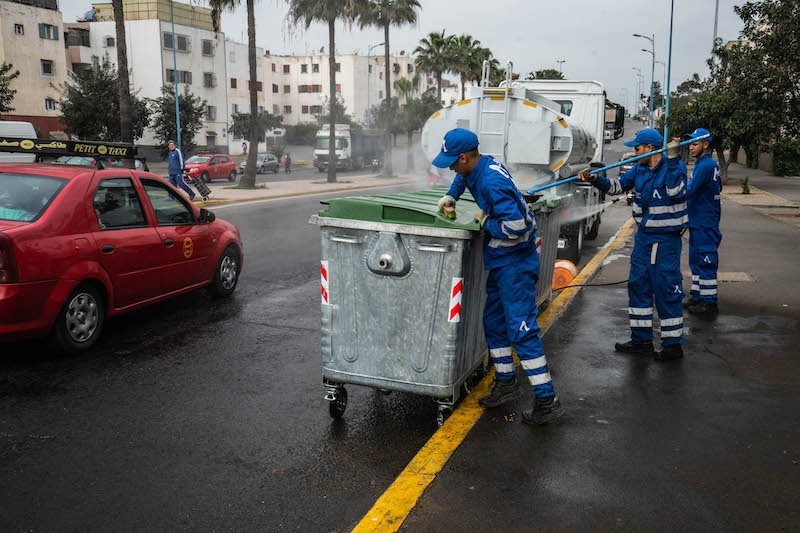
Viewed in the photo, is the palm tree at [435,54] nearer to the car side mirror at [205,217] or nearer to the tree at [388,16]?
the tree at [388,16]

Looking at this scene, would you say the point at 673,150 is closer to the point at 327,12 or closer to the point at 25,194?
the point at 25,194

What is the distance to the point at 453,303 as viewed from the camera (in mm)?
4246

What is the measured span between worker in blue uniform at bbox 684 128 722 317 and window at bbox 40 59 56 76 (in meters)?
51.1

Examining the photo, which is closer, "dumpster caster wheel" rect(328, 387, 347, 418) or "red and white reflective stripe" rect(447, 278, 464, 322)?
"red and white reflective stripe" rect(447, 278, 464, 322)

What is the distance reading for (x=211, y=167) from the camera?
3512 centimetres

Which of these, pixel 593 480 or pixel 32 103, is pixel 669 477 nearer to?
pixel 593 480

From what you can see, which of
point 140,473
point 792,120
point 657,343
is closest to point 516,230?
point 140,473

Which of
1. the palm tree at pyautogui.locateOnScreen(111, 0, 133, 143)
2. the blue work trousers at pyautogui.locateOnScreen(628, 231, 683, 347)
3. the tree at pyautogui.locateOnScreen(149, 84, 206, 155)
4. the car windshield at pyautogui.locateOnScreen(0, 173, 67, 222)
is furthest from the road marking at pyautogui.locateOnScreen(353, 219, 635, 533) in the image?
the tree at pyautogui.locateOnScreen(149, 84, 206, 155)

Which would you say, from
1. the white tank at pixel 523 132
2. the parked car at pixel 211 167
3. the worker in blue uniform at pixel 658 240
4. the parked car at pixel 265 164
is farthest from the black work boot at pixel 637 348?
the parked car at pixel 265 164

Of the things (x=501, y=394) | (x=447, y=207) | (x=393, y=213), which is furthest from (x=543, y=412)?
(x=393, y=213)

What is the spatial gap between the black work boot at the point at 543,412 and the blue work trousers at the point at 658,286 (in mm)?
1812

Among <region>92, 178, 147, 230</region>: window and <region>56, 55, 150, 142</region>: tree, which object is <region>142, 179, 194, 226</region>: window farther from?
<region>56, 55, 150, 142</region>: tree

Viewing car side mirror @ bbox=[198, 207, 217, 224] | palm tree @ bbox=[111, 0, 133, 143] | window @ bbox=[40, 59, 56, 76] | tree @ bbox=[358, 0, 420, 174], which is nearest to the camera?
car side mirror @ bbox=[198, 207, 217, 224]

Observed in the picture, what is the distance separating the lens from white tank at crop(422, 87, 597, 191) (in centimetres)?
978
